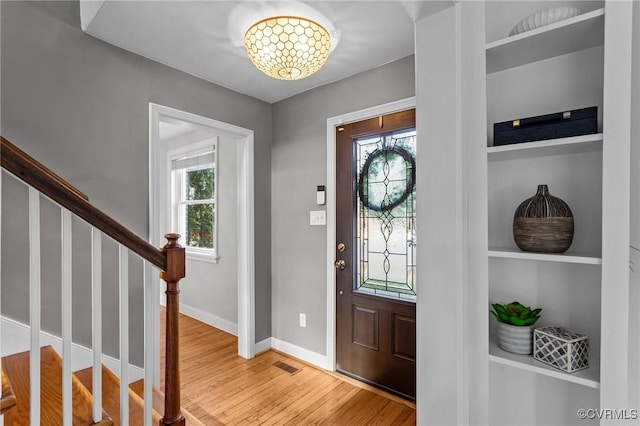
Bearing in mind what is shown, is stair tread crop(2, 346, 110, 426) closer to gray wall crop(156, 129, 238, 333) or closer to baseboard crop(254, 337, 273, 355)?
baseboard crop(254, 337, 273, 355)

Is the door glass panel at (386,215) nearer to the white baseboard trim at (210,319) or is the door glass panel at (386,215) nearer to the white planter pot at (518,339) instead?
the white planter pot at (518,339)

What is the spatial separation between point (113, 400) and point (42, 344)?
593mm

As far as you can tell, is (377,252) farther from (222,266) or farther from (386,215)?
(222,266)

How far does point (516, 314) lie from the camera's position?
4.22ft

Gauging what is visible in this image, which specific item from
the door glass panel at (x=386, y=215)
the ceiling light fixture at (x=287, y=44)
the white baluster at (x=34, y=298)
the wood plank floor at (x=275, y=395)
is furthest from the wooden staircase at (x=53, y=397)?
the ceiling light fixture at (x=287, y=44)

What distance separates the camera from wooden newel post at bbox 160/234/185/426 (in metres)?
1.40

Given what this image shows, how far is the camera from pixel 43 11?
1.81 metres

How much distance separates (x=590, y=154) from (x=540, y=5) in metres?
0.67

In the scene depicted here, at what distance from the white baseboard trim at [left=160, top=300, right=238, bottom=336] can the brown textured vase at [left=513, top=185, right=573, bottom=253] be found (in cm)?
302

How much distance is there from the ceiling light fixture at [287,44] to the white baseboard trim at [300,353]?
2252 millimetres

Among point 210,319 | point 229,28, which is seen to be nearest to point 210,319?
point 210,319

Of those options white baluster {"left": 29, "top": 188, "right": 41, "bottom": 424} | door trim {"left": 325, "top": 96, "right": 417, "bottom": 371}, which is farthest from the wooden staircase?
door trim {"left": 325, "top": 96, "right": 417, "bottom": 371}

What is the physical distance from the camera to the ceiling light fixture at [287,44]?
1683 mm

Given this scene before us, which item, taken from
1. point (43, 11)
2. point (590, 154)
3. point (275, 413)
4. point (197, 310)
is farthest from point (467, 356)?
point (197, 310)
